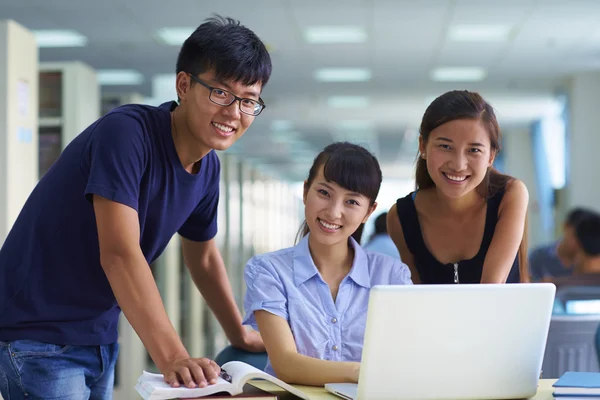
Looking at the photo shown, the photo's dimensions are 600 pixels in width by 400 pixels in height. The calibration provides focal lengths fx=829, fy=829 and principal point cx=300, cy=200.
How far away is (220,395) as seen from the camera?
4.73ft

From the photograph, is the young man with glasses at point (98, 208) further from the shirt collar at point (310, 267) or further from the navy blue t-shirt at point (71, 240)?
the shirt collar at point (310, 267)

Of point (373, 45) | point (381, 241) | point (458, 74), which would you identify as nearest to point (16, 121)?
point (381, 241)

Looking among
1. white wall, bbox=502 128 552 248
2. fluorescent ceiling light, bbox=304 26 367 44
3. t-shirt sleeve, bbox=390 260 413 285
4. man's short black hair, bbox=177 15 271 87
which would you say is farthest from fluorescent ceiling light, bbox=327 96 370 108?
man's short black hair, bbox=177 15 271 87

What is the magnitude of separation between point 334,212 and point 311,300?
8.2 inches

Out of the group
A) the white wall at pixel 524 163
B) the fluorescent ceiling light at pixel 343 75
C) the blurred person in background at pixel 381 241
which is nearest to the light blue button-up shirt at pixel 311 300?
the blurred person in background at pixel 381 241

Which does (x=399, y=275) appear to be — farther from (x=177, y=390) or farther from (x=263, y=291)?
(x=177, y=390)

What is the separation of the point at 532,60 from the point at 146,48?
4.48m

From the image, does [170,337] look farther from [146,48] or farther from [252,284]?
[146,48]

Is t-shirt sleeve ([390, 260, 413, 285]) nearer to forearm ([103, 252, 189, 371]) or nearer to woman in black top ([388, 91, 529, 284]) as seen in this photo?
woman in black top ([388, 91, 529, 284])

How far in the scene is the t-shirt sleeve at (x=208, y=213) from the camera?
1.97 m

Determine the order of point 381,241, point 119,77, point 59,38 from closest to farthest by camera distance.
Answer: point 381,241
point 59,38
point 119,77

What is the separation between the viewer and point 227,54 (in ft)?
5.57

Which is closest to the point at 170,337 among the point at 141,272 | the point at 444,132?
the point at 141,272

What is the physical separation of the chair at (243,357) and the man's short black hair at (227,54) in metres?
0.72
